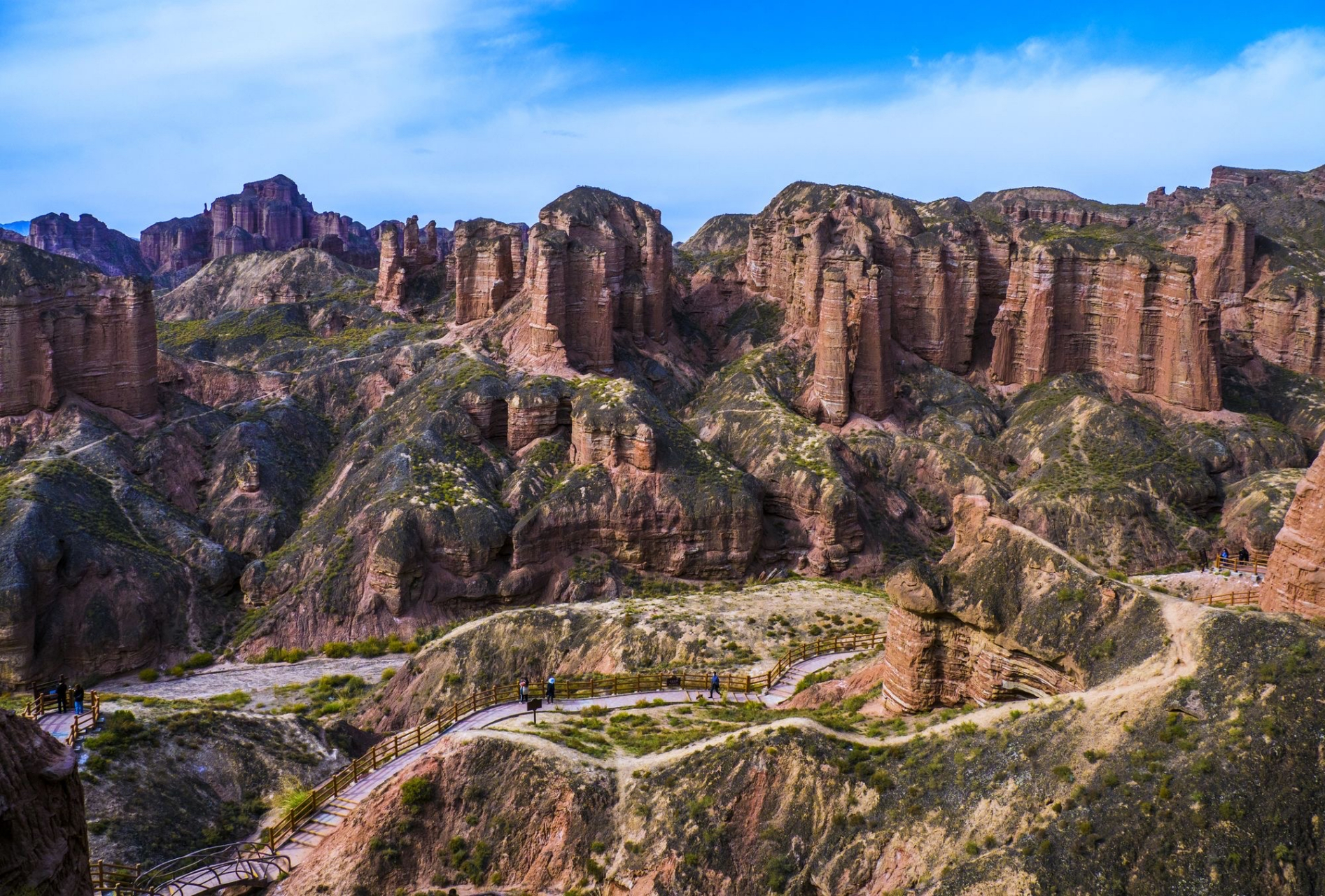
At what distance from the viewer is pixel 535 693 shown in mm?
52438

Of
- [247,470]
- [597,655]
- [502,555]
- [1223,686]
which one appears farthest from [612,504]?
[1223,686]

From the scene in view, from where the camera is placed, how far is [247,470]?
8844 centimetres

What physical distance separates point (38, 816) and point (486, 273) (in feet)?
287

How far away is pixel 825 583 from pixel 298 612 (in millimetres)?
37353

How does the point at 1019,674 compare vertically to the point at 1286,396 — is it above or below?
below

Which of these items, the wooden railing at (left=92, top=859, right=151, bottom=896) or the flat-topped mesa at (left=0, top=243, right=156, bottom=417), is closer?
the wooden railing at (left=92, top=859, right=151, bottom=896)

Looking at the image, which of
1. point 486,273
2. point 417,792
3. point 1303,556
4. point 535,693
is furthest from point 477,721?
point 486,273

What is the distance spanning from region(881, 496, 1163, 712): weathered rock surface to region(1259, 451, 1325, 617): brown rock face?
7110mm

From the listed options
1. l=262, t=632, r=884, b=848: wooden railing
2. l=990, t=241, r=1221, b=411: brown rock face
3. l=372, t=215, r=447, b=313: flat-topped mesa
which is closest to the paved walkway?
l=262, t=632, r=884, b=848: wooden railing

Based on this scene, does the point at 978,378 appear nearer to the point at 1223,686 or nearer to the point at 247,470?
the point at 247,470

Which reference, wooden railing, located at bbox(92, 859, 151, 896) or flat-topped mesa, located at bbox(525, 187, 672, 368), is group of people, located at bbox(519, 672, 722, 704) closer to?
wooden railing, located at bbox(92, 859, 151, 896)

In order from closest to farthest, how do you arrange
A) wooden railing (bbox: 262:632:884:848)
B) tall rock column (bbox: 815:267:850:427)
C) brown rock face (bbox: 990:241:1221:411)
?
wooden railing (bbox: 262:632:884:848), brown rock face (bbox: 990:241:1221:411), tall rock column (bbox: 815:267:850:427)

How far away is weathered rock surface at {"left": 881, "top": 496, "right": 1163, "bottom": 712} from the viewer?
3719 cm

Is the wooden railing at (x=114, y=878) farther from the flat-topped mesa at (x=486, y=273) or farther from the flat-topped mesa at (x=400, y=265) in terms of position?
the flat-topped mesa at (x=400, y=265)
